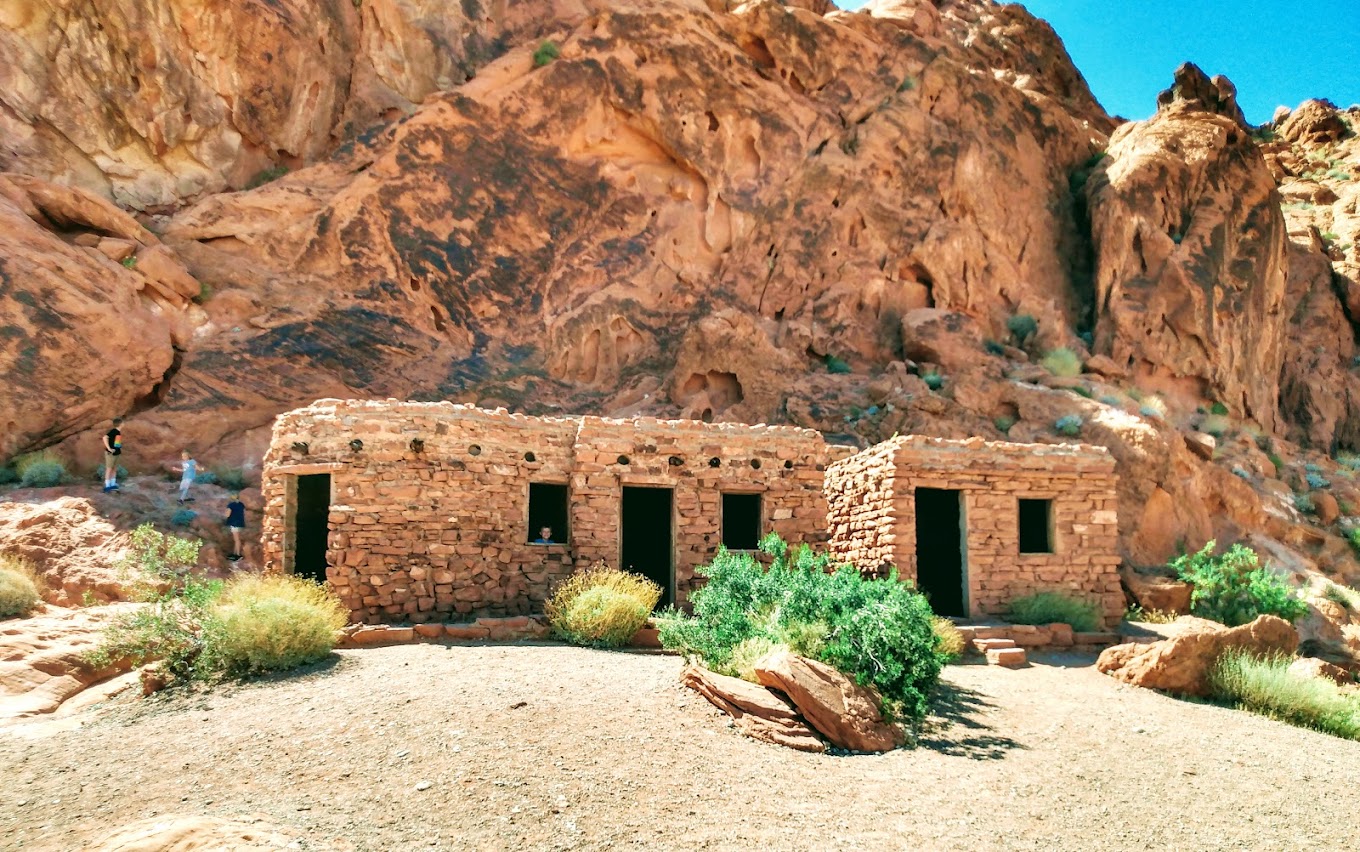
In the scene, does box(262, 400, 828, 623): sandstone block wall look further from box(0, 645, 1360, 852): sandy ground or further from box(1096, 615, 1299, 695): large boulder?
box(1096, 615, 1299, 695): large boulder

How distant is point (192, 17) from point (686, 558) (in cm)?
1770

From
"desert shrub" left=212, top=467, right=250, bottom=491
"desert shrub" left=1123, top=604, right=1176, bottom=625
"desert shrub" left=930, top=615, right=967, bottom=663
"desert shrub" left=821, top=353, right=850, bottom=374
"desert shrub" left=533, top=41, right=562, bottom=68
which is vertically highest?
"desert shrub" left=533, top=41, right=562, bottom=68

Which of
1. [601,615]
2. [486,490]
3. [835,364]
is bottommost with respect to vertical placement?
[601,615]

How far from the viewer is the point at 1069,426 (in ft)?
61.3

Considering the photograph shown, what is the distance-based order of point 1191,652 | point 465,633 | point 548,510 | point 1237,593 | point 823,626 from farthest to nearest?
point 1237,593
point 548,510
point 465,633
point 1191,652
point 823,626

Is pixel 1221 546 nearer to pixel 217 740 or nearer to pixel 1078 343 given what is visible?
pixel 1078 343

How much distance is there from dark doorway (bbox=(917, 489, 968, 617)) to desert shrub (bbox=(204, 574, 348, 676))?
916cm

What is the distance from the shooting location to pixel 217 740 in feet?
20.3

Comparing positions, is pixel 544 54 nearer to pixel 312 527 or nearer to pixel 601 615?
pixel 312 527

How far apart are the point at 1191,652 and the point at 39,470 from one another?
60.8 ft

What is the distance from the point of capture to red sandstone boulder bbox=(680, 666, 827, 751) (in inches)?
266

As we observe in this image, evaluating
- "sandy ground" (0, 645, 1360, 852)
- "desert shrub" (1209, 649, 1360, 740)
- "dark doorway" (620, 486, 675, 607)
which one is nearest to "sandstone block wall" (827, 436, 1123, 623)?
"desert shrub" (1209, 649, 1360, 740)

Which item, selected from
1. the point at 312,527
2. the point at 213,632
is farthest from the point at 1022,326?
the point at 213,632

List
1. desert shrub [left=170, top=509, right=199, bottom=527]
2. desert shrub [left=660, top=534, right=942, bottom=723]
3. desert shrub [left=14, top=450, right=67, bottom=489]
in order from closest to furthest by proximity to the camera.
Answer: desert shrub [left=660, top=534, right=942, bottom=723] → desert shrub [left=170, top=509, right=199, bottom=527] → desert shrub [left=14, top=450, right=67, bottom=489]
